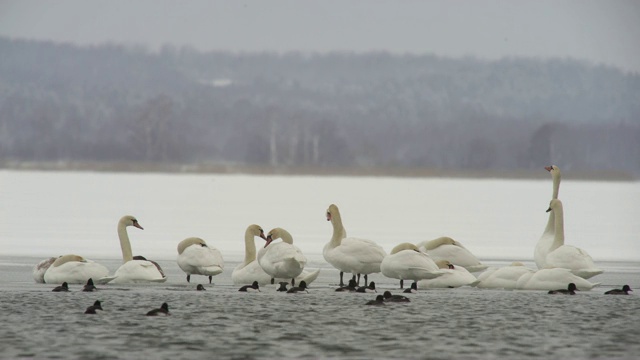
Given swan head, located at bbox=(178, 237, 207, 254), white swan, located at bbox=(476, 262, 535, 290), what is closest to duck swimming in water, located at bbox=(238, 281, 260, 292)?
swan head, located at bbox=(178, 237, 207, 254)

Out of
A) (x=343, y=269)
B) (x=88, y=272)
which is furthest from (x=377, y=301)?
(x=88, y=272)

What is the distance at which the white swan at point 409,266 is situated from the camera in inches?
589

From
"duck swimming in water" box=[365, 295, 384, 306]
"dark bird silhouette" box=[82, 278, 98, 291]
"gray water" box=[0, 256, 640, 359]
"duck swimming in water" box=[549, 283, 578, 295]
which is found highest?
"duck swimming in water" box=[549, 283, 578, 295]

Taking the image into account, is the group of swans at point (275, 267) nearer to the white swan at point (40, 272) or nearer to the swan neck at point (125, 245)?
the swan neck at point (125, 245)

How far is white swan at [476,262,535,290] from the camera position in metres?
15.5

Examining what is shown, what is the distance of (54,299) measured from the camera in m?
Answer: 13.3

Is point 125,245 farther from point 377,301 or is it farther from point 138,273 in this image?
point 377,301

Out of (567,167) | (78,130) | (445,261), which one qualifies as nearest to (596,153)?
(567,167)

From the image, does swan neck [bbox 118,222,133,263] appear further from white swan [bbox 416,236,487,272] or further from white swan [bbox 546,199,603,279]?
white swan [bbox 546,199,603,279]

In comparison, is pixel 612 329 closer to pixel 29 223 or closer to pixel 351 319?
pixel 351 319

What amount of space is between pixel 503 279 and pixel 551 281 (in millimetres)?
718

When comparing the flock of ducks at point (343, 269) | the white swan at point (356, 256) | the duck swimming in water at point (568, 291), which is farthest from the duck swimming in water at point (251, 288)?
the duck swimming in water at point (568, 291)

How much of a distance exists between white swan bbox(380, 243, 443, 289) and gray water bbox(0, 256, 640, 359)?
285mm

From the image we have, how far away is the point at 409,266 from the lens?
14945 millimetres
